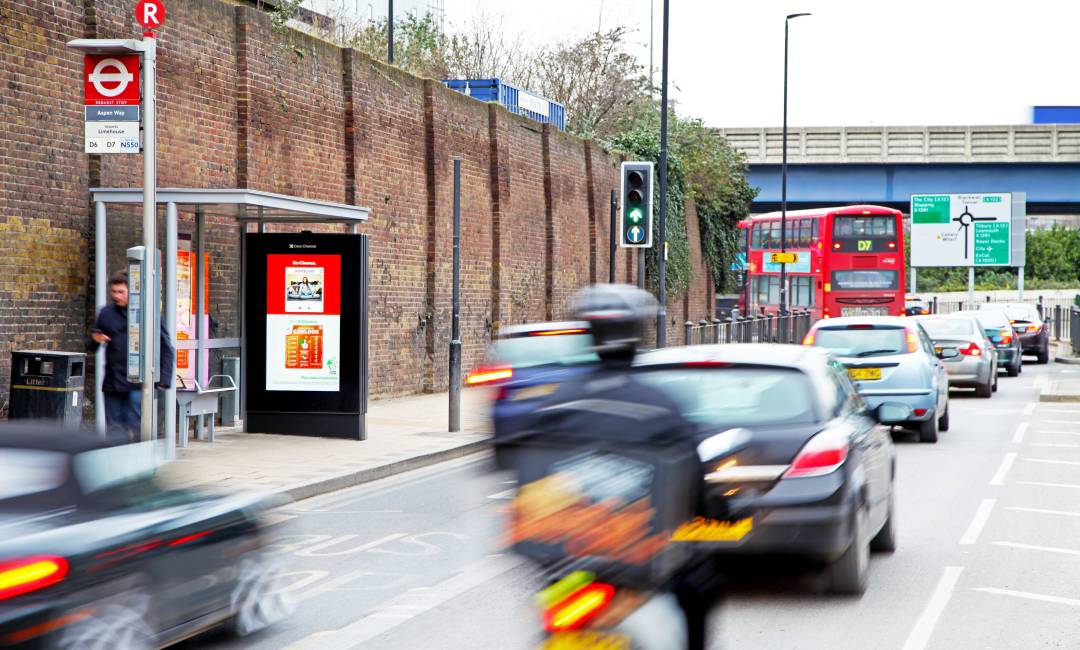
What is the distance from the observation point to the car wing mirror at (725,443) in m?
6.68

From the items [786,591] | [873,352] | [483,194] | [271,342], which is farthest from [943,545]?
[483,194]

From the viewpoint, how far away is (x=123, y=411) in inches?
468

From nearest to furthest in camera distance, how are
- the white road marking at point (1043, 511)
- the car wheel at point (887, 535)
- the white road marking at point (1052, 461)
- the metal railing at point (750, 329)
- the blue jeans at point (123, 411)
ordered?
the car wheel at point (887, 535) < the white road marking at point (1043, 511) < the blue jeans at point (123, 411) < the white road marking at point (1052, 461) < the metal railing at point (750, 329)

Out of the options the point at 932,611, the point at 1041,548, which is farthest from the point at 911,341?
the point at 932,611

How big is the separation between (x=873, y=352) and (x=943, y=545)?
686 cm

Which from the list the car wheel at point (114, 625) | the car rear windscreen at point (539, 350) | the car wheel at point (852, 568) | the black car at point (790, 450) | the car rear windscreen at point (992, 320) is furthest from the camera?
the car rear windscreen at point (992, 320)

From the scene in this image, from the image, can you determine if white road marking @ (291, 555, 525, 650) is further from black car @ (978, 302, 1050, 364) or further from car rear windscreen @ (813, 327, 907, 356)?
black car @ (978, 302, 1050, 364)

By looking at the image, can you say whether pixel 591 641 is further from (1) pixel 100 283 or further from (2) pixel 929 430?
(2) pixel 929 430

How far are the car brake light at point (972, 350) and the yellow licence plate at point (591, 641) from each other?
829 inches

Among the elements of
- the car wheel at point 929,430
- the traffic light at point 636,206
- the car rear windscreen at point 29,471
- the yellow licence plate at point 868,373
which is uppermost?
the traffic light at point 636,206

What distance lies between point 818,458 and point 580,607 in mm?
3433

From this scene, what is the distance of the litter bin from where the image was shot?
12023 millimetres

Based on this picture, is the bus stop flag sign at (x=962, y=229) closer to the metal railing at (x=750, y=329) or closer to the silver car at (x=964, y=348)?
the metal railing at (x=750, y=329)

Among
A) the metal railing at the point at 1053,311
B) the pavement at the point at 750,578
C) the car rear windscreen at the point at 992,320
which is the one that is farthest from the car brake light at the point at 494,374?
the metal railing at the point at 1053,311
